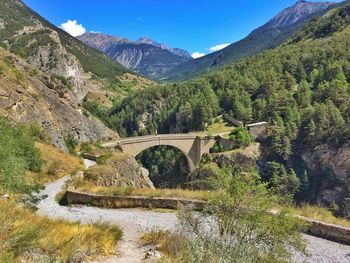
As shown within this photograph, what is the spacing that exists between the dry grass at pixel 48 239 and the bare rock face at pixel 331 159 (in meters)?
61.7

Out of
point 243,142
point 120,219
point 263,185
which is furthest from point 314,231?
point 243,142

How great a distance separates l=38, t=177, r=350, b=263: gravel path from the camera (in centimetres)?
920

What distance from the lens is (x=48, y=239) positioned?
6977mm

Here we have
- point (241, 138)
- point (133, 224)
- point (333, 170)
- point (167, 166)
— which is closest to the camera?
point (133, 224)

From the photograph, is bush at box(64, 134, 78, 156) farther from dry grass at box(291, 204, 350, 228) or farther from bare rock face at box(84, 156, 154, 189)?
dry grass at box(291, 204, 350, 228)

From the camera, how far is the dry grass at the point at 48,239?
6172mm

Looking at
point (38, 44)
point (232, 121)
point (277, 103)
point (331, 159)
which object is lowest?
point (331, 159)

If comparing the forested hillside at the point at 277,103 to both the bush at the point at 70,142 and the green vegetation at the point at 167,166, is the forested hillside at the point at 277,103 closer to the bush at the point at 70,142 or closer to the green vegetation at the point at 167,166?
the green vegetation at the point at 167,166

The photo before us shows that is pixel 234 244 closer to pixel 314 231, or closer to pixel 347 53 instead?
pixel 314 231

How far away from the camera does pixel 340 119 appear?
6831 centimetres

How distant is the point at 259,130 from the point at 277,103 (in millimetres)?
9966

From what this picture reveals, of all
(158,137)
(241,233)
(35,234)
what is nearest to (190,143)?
(158,137)

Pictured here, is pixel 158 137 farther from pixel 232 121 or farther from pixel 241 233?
pixel 241 233

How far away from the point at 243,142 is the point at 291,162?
1045cm
